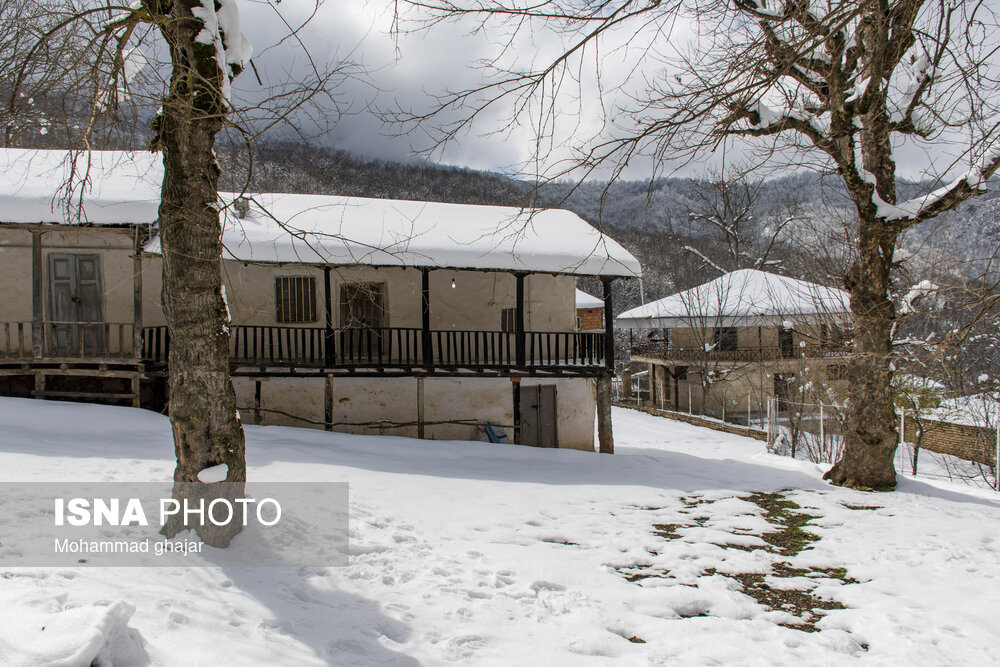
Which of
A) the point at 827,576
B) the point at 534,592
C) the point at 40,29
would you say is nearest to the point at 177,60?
the point at 40,29

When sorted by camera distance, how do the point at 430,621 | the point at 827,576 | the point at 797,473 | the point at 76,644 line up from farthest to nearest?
the point at 797,473, the point at 827,576, the point at 430,621, the point at 76,644

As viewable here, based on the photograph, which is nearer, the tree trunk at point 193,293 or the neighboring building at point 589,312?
the tree trunk at point 193,293

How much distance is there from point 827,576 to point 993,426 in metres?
16.1

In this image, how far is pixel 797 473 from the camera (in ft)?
35.0

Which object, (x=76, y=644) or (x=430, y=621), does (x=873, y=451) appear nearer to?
(x=430, y=621)

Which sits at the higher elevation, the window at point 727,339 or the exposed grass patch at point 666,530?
the window at point 727,339

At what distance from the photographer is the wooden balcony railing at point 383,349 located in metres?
12.1

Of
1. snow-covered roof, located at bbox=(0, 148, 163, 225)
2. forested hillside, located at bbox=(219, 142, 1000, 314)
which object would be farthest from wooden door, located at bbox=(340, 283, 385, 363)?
snow-covered roof, located at bbox=(0, 148, 163, 225)

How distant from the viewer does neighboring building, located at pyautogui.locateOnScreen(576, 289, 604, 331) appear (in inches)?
1348

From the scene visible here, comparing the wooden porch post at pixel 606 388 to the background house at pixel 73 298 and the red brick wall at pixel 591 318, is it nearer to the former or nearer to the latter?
the background house at pixel 73 298

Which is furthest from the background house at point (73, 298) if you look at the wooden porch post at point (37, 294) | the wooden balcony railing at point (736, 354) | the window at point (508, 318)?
the wooden balcony railing at point (736, 354)

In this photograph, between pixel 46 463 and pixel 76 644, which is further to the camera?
pixel 46 463

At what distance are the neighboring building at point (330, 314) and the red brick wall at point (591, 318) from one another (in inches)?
835

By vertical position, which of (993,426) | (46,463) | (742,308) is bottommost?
(993,426)
